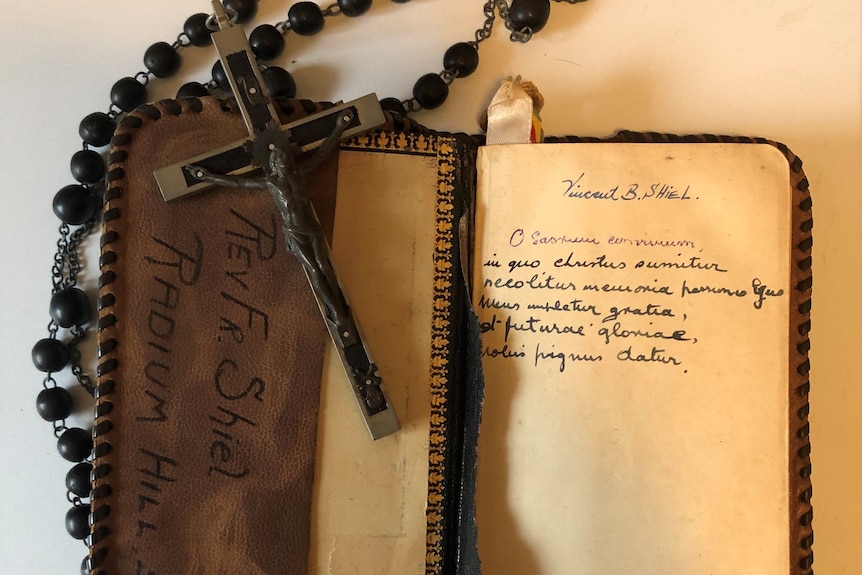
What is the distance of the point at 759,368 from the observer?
0.59 meters

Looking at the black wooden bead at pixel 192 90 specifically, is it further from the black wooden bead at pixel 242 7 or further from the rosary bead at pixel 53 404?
the rosary bead at pixel 53 404

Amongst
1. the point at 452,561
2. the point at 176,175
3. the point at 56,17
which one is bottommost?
the point at 452,561

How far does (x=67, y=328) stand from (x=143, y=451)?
0.18m

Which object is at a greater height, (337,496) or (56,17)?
(56,17)

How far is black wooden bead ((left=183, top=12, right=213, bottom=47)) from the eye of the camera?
2.15 feet

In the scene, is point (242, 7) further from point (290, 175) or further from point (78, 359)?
point (78, 359)

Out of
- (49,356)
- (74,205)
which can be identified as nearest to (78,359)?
(49,356)

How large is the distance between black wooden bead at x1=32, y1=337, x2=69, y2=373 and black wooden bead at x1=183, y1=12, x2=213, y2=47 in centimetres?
32

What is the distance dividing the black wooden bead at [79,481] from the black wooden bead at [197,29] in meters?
0.42

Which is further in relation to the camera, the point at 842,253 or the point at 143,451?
the point at 842,253

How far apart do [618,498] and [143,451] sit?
401mm

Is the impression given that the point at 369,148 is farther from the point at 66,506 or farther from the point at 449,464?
the point at 66,506

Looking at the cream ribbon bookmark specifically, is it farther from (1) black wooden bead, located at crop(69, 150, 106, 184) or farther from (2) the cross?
(1) black wooden bead, located at crop(69, 150, 106, 184)

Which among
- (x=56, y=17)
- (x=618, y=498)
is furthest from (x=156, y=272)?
(x=618, y=498)
